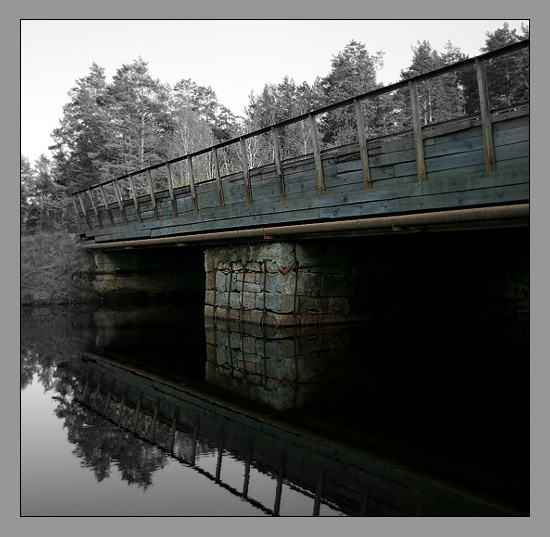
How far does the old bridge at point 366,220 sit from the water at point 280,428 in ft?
5.31

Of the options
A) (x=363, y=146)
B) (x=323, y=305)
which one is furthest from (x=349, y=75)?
(x=363, y=146)

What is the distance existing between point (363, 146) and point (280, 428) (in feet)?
17.5

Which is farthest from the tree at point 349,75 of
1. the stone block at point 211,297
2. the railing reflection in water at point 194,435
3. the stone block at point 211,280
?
the railing reflection in water at point 194,435

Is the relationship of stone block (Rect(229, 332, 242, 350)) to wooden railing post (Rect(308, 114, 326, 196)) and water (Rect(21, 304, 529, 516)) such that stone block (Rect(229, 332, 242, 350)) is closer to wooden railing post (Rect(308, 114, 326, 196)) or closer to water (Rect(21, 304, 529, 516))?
water (Rect(21, 304, 529, 516))

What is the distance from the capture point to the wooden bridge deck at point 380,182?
296 inches

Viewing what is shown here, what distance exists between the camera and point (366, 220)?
9383 mm

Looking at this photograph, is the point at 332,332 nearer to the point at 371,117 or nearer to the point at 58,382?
the point at 58,382

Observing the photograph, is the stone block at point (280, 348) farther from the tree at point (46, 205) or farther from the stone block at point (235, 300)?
the tree at point (46, 205)

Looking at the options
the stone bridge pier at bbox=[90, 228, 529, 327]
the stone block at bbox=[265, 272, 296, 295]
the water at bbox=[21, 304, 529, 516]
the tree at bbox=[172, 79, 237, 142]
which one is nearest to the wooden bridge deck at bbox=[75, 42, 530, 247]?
the stone bridge pier at bbox=[90, 228, 529, 327]

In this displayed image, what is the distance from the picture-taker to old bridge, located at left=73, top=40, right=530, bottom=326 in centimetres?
774

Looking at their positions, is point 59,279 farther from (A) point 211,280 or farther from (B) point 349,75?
(B) point 349,75

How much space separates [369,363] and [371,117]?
19.9 metres

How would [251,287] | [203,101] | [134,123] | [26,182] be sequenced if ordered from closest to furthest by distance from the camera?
[251,287], [134,123], [26,182], [203,101]

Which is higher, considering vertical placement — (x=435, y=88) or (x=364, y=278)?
(x=435, y=88)
